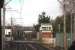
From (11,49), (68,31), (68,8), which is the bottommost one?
(11,49)

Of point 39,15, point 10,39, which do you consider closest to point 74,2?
point 39,15

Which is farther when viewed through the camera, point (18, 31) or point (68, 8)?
point (18, 31)

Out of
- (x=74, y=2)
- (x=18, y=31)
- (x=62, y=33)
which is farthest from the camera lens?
(x=18, y=31)

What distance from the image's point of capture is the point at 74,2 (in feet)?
23.4

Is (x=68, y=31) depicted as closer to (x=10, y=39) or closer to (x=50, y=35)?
(x=50, y=35)

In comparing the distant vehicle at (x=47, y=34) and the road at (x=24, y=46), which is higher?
the distant vehicle at (x=47, y=34)

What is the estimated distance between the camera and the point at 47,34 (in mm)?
7832

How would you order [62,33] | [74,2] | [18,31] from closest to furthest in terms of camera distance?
[74,2], [62,33], [18,31]

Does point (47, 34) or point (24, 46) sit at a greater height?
point (47, 34)

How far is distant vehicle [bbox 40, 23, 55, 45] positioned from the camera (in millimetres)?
7552

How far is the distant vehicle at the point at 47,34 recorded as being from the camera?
7552mm

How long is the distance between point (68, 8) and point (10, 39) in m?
1.83

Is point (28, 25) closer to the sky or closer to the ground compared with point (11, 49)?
closer to the sky

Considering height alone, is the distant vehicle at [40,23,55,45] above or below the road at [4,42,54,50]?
above
